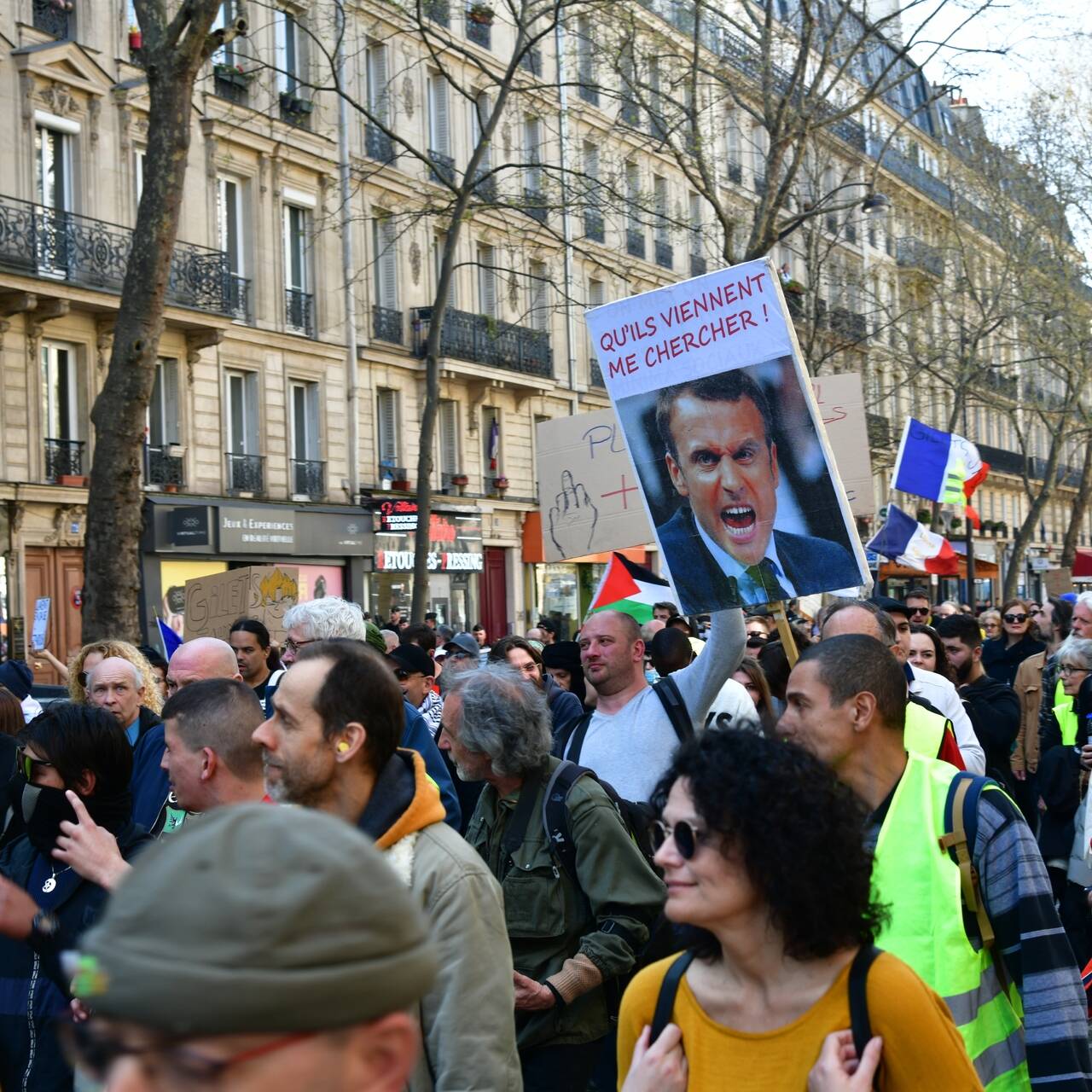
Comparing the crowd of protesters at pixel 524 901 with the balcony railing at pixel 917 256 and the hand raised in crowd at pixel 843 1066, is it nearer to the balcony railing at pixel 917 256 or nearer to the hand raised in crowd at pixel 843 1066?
the hand raised in crowd at pixel 843 1066

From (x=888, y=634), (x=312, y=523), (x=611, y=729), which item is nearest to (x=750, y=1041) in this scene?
(x=611, y=729)

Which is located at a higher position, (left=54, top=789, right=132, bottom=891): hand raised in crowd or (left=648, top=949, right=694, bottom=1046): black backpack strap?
(left=54, top=789, right=132, bottom=891): hand raised in crowd

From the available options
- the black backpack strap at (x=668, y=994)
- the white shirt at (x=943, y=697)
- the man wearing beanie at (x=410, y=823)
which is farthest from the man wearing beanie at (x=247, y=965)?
the white shirt at (x=943, y=697)

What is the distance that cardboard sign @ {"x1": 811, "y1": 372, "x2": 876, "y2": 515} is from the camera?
10.7 metres

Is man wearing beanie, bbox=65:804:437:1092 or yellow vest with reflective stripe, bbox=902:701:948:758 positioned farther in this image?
yellow vest with reflective stripe, bbox=902:701:948:758

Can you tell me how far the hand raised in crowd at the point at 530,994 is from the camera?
3912 millimetres

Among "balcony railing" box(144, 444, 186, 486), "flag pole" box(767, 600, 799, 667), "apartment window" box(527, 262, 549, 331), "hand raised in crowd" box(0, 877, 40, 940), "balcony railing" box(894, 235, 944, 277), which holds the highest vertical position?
"balcony railing" box(894, 235, 944, 277)

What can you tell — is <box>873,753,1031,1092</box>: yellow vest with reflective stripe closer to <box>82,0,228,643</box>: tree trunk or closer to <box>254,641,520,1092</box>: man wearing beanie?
<box>254,641,520,1092</box>: man wearing beanie

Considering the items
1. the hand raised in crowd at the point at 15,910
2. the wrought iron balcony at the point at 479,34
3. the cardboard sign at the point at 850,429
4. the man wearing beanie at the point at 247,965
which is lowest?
the hand raised in crowd at the point at 15,910

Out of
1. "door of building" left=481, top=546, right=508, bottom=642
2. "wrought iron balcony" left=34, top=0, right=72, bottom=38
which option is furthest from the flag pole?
"door of building" left=481, top=546, right=508, bottom=642

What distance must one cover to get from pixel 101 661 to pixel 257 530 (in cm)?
1929

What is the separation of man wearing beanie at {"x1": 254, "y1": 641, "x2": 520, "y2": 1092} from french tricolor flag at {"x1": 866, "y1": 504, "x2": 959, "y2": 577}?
15.0 m

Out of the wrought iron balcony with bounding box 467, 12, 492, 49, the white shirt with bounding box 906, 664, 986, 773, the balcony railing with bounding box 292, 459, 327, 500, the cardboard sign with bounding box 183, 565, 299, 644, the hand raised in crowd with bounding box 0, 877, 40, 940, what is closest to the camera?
the hand raised in crowd with bounding box 0, 877, 40, 940

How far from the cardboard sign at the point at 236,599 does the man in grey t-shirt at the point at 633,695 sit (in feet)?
18.3
